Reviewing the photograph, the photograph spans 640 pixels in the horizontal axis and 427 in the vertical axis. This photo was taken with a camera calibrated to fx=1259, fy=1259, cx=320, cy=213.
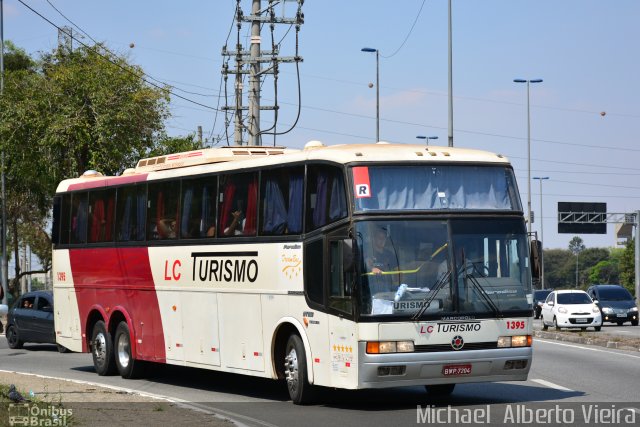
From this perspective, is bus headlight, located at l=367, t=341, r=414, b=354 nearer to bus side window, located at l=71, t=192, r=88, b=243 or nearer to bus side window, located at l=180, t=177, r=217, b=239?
bus side window, located at l=180, t=177, r=217, b=239

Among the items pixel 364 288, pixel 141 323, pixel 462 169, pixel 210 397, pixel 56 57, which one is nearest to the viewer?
pixel 364 288

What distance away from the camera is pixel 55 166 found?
45.9m

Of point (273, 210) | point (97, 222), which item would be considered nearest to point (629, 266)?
point (97, 222)

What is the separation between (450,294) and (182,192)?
598cm

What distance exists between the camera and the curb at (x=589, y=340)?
102ft

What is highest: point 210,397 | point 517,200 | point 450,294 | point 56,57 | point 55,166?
point 56,57

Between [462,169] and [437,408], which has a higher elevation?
[462,169]

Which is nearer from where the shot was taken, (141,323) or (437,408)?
(437,408)

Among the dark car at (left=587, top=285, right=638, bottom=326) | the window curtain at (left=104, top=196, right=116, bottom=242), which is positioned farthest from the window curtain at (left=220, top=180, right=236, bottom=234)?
the dark car at (left=587, top=285, right=638, bottom=326)

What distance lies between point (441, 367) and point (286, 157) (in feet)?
11.9

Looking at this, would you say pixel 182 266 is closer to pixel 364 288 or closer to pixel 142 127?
pixel 364 288

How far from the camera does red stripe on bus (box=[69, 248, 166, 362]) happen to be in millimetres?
20406

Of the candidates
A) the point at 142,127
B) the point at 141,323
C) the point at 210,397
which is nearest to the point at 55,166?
the point at 142,127

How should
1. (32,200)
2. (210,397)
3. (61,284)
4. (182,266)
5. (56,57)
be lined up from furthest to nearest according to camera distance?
1. (32,200)
2. (56,57)
3. (61,284)
4. (182,266)
5. (210,397)
